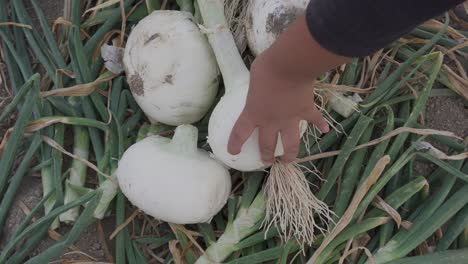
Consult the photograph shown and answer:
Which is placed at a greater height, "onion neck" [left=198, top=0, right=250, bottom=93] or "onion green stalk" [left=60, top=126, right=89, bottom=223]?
"onion neck" [left=198, top=0, right=250, bottom=93]

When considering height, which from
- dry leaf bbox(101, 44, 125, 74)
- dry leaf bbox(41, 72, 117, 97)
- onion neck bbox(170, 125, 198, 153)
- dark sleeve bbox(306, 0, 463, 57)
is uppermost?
dark sleeve bbox(306, 0, 463, 57)

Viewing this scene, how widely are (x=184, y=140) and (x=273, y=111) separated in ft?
0.95

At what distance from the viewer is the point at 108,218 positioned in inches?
47.2

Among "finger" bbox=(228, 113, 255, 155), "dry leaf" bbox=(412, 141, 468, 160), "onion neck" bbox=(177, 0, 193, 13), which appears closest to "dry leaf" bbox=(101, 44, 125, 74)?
"onion neck" bbox=(177, 0, 193, 13)

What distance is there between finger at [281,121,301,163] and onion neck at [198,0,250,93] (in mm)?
161

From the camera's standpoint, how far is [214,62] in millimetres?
1119

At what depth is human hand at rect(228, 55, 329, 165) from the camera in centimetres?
77

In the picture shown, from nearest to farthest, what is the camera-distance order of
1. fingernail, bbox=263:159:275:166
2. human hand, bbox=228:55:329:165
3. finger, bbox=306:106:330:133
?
human hand, bbox=228:55:329:165
finger, bbox=306:106:330:133
fingernail, bbox=263:159:275:166

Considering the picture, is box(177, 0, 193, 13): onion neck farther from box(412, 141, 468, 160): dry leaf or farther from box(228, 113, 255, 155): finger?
box(412, 141, 468, 160): dry leaf

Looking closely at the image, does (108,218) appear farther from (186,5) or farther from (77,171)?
(186,5)

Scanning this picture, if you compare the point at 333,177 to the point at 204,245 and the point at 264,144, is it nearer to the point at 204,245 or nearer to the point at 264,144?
the point at 264,144

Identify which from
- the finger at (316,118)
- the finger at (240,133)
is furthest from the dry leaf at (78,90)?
the finger at (316,118)

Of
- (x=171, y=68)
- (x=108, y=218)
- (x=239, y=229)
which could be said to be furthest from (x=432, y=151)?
(x=108, y=218)

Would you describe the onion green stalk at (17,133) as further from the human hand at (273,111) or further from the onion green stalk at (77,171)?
the human hand at (273,111)
